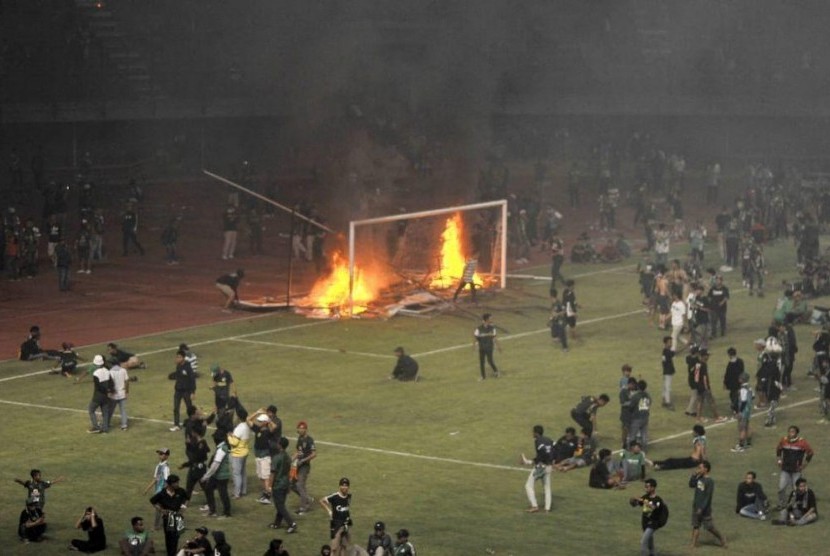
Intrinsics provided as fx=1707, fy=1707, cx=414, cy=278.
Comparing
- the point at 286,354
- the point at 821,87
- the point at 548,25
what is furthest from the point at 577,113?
the point at 286,354

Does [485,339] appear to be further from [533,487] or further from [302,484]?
[302,484]

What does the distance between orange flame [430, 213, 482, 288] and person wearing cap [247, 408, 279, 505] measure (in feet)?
68.2

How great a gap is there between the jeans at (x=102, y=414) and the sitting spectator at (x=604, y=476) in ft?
33.6

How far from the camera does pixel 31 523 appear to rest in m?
27.6

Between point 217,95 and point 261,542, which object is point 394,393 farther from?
point 217,95

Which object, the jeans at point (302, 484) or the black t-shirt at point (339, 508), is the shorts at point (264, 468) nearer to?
the jeans at point (302, 484)

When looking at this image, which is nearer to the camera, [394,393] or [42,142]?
[394,393]

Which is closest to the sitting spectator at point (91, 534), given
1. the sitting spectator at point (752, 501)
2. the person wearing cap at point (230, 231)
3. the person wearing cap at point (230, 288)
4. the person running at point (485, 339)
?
the sitting spectator at point (752, 501)

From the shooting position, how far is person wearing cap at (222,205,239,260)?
57.9 metres

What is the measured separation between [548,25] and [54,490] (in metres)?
52.3

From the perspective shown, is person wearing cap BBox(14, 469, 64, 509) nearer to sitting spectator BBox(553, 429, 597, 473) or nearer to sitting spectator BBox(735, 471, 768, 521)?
sitting spectator BBox(553, 429, 597, 473)

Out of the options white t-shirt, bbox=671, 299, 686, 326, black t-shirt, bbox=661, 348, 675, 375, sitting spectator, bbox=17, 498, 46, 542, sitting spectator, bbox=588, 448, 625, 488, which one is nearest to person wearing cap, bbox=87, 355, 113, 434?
sitting spectator, bbox=17, 498, 46, 542

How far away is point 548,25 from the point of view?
78.8 meters

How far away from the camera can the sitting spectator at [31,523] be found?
27.6 meters
